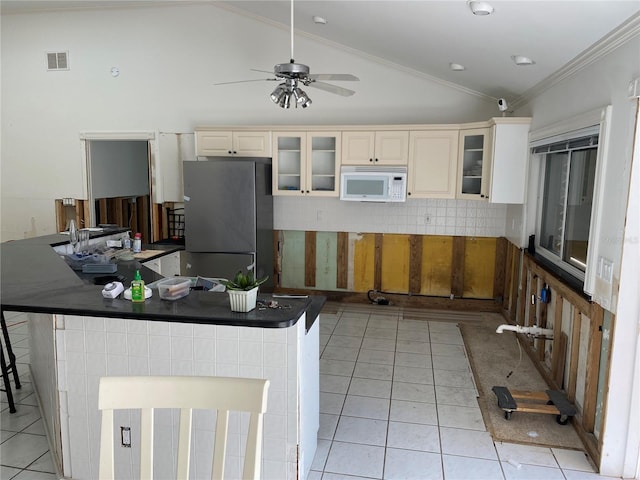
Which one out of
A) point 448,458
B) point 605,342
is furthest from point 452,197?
point 448,458

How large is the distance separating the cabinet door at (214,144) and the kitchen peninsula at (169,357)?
10.2ft

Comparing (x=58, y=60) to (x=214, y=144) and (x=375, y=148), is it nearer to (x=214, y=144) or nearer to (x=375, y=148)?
(x=214, y=144)

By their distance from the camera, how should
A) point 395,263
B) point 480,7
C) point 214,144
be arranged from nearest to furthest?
point 480,7 < point 214,144 < point 395,263

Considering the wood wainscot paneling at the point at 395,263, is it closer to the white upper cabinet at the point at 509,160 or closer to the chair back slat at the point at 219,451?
the white upper cabinet at the point at 509,160

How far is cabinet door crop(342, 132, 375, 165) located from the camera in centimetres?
504

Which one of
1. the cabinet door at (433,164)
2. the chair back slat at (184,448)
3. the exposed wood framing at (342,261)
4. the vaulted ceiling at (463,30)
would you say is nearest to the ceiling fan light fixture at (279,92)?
the vaulted ceiling at (463,30)

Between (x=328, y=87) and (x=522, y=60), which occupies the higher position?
(x=522, y=60)

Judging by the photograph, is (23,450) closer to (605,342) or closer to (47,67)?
(605,342)

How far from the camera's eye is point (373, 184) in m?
4.98

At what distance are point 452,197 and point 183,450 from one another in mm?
4207

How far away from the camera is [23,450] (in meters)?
2.67

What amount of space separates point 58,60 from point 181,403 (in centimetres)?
598

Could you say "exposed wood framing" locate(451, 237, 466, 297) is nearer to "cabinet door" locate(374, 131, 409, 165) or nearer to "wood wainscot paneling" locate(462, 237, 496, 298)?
"wood wainscot paneling" locate(462, 237, 496, 298)

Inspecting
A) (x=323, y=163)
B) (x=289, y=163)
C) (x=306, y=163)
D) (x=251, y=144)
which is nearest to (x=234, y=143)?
(x=251, y=144)
